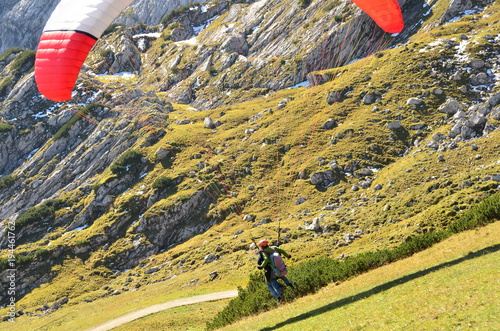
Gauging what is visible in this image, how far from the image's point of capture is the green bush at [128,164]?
7156 cm

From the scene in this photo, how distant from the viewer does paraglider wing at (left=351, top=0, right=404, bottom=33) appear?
724 inches

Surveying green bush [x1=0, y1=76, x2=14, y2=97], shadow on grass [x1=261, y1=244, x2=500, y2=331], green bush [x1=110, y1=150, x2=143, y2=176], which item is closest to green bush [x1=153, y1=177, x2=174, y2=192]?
green bush [x1=110, y1=150, x2=143, y2=176]

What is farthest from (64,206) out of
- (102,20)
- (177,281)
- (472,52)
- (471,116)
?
(472,52)

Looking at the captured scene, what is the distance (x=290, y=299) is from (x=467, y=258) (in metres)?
7.58

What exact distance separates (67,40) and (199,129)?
207 ft

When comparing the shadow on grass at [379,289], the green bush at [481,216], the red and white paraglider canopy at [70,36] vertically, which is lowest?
the green bush at [481,216]

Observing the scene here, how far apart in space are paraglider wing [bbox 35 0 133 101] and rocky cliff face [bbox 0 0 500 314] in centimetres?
2667

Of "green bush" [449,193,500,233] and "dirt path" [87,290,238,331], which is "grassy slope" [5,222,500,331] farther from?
"dirt path" [87,290,238,331]

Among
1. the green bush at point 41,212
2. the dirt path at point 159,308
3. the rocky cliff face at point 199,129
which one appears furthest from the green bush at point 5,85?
the dirt path at point 159,308

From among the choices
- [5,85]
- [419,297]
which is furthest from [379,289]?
[5,85]

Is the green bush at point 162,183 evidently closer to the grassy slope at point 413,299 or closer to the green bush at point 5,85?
the grassy slope at point 413,299

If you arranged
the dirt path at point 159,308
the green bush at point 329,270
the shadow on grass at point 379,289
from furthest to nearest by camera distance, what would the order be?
the dirt path at point 159,308 → the green bush at point 329,270 → the shadow on grass at point 379,289

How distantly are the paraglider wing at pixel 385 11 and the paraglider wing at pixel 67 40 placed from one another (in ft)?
40.1

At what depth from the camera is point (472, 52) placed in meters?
62.5
